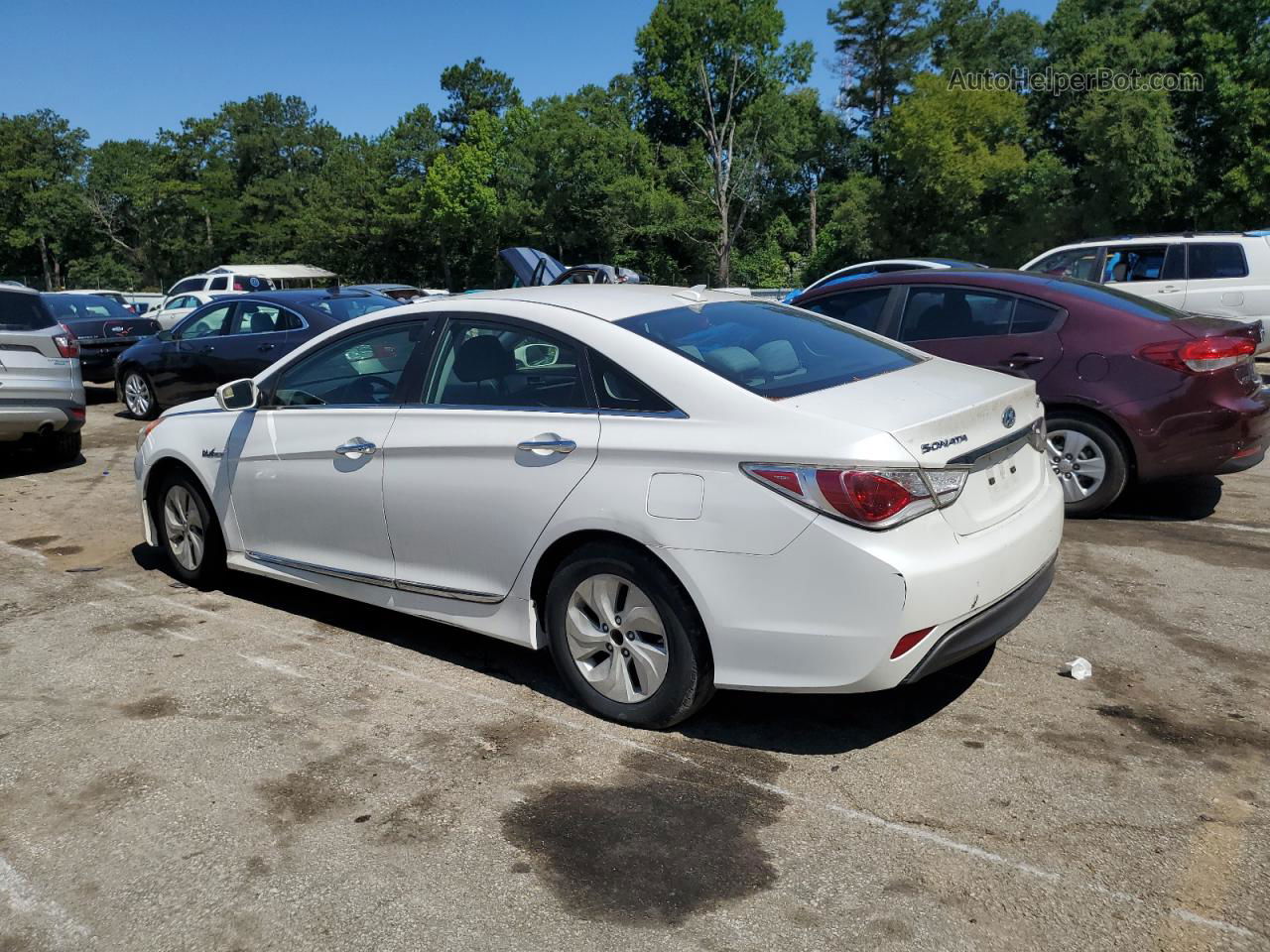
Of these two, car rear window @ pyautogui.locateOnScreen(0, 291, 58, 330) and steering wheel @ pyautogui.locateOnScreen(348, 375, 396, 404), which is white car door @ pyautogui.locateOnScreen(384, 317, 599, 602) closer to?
steering wheel @ pyautogui.locateOnScreen(348, 375, 396, 404)

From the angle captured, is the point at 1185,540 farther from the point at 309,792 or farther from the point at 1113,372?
the point at 309,792

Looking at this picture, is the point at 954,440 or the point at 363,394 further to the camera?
the point at 363,394

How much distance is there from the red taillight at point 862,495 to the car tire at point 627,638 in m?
0.65

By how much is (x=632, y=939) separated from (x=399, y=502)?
224 cm

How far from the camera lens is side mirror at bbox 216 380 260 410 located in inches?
201

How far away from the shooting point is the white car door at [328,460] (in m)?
4.54

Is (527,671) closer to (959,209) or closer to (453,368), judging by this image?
(453,368)

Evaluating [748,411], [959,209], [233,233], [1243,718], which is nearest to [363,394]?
[748,411]

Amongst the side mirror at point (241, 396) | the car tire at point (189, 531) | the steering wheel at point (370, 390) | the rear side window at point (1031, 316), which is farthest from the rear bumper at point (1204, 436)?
the car tire at point (189, 531)

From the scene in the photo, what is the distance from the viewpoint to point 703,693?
3648 millimetres

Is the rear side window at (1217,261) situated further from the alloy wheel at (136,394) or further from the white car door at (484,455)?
the alloy wheel at (136,394)

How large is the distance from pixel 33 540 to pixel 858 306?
594 centimetres

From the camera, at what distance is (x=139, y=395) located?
1289 centimetres

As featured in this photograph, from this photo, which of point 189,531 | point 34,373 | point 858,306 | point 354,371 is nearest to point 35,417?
point 34,373
